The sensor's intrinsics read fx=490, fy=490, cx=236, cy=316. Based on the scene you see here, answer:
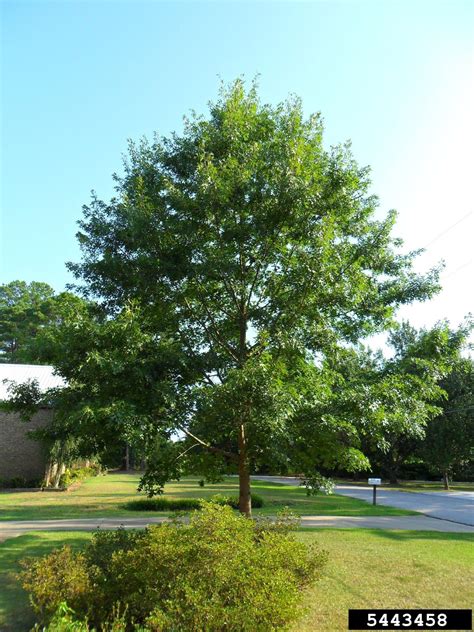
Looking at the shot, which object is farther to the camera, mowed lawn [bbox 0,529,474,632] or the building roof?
the building roof

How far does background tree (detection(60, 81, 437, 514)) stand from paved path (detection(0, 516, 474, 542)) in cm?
556

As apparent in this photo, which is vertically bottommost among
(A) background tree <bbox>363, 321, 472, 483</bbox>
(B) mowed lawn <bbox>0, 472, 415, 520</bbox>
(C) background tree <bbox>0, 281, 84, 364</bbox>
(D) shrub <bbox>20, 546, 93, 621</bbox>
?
(B) mowed lawn <bbox>0, 472, 415, 520</bbox>

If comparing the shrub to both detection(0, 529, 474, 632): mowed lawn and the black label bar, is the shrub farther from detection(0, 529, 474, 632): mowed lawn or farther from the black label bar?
the black label bar

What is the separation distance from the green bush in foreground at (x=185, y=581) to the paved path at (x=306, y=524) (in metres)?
6.36

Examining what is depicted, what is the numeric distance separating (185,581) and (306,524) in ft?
33.3

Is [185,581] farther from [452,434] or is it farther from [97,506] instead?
[452,434]

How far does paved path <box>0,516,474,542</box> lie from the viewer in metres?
12.8

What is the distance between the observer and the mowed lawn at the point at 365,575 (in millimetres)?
6535

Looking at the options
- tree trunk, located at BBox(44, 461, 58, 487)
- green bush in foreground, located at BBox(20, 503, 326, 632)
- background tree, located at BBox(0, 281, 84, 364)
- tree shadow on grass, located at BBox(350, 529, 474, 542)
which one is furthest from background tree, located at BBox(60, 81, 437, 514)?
background tree, located at BBox(0, 281, 84, 364)

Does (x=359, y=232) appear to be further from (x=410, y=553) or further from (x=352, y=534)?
(x=352, y=534)

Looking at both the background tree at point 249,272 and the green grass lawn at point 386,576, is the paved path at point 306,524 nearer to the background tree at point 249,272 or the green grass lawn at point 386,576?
the green grass lawn at point 386,576

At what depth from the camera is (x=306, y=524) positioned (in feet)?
47.4

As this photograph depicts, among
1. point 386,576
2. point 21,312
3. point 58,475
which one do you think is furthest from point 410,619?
point 21,312

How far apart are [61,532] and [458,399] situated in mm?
33573
